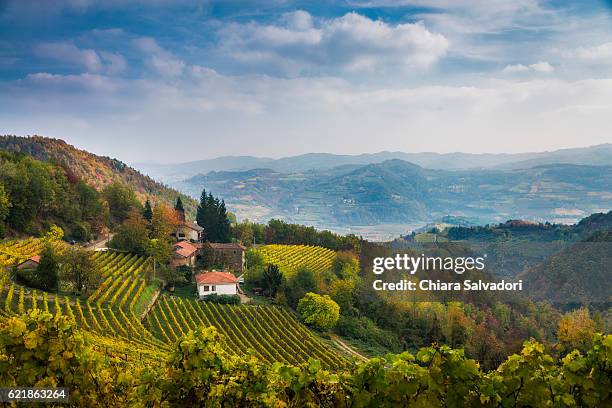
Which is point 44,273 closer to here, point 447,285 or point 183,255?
point 183,255

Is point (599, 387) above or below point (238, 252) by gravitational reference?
above

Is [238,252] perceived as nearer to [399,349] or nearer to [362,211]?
[399,349]

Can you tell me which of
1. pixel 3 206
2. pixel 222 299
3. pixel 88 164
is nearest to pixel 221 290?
pixel 222 299

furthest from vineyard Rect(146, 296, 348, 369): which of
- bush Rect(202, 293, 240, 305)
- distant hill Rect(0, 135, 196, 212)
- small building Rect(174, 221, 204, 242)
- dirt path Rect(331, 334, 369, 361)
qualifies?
distant hill Rect(0, 135, 196, 212)

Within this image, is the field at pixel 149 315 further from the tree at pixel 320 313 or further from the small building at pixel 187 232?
the small building at pixel 187 232

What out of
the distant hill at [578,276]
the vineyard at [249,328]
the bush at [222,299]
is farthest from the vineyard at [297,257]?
the distant hill at [578,276]

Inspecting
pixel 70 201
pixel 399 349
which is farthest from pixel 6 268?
pixel 399 349
